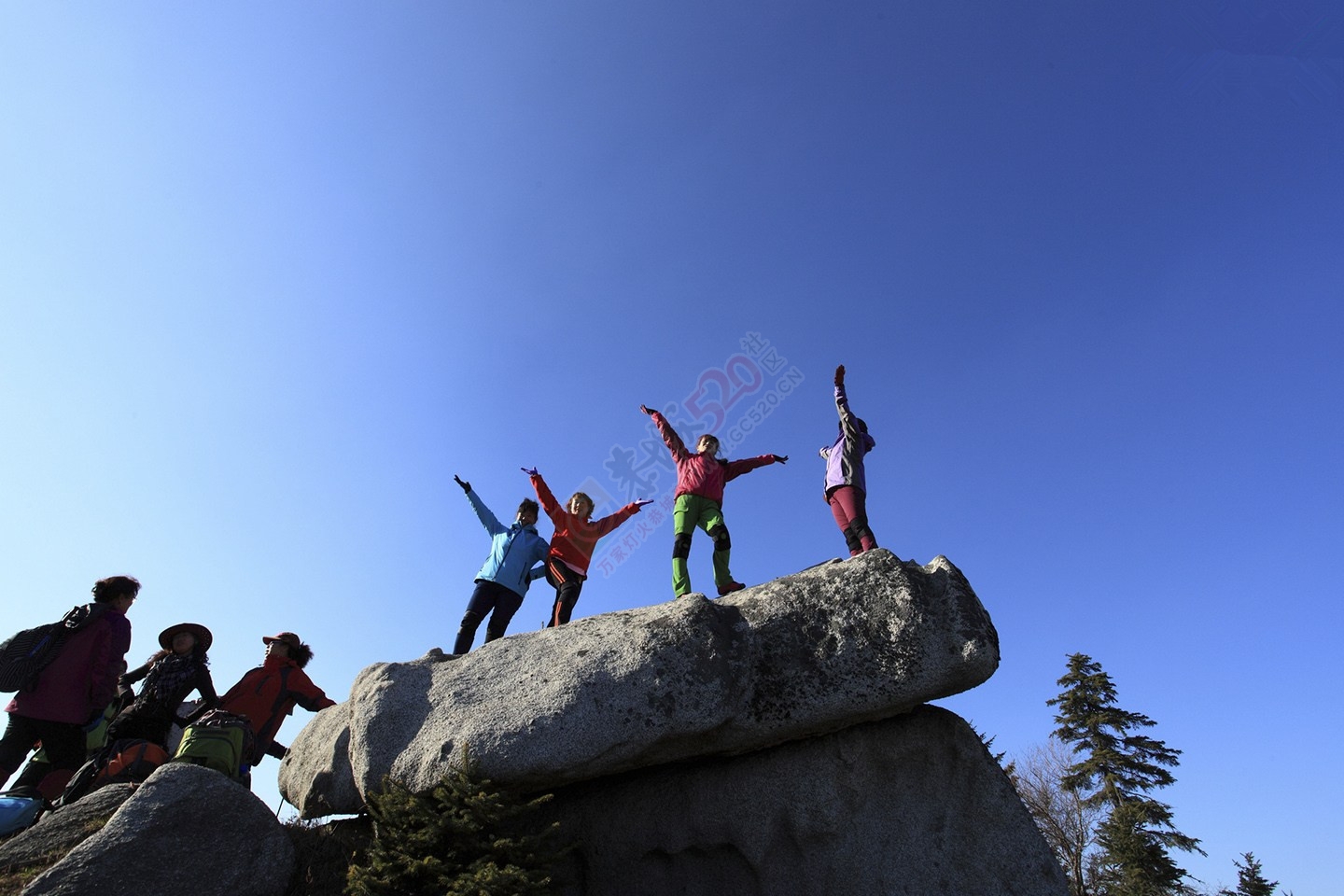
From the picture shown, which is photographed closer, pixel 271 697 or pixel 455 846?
pixel 455 846

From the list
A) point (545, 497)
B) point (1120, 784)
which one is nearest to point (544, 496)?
point (545, 497)

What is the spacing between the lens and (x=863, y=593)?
6.43m

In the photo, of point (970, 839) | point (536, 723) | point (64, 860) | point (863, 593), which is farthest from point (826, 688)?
point (64, 860)

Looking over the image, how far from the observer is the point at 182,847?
5.16 m

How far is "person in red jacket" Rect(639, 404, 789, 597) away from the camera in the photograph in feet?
28.1

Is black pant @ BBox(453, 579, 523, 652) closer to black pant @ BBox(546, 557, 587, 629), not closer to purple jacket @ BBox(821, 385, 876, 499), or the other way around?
black pant @ BBox(546, 557, 587, 629)

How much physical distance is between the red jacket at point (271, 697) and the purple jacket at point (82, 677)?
3.33ft

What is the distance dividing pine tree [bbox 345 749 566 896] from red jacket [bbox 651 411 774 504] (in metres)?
4.29

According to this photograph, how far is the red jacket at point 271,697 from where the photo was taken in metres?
7.40

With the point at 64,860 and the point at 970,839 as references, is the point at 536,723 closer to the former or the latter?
the point at 64,860

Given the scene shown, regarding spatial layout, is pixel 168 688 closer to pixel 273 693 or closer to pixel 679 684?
pixel 273 693

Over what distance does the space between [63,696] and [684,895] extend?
5.88 meters

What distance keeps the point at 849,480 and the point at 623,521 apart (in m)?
2.99

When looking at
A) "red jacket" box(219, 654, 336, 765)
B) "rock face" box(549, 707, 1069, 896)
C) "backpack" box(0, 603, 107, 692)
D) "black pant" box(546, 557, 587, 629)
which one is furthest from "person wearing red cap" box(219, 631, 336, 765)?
"rock face" box(549, 707, 1069, 896)
